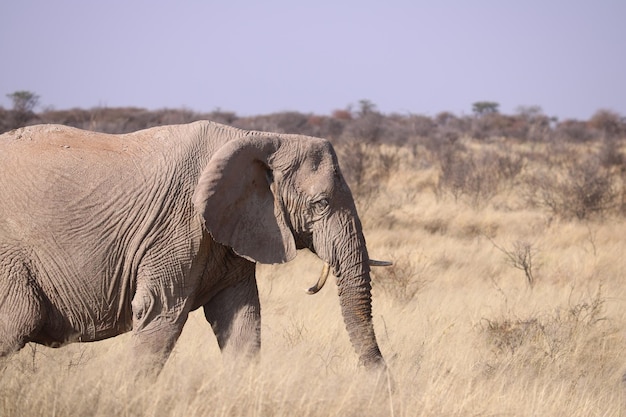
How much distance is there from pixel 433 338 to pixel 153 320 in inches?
115

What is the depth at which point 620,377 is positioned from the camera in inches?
276

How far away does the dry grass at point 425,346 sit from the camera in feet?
15.4

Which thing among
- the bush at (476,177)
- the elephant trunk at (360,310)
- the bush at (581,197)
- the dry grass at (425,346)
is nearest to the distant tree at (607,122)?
the bush at (476,177)

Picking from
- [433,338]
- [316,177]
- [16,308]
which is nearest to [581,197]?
[433,338]

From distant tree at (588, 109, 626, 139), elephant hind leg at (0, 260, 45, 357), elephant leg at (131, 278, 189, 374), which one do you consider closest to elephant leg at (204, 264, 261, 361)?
elephant leg at (131, 278, 189, 374)

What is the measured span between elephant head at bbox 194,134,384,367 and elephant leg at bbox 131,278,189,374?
1.69ft

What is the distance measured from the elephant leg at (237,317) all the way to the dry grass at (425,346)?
0.79 feet

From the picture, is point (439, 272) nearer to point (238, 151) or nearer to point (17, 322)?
point (238, 151)

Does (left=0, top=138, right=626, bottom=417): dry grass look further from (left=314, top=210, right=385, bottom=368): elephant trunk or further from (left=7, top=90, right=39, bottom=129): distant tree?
(left=7, top=90, right=39, bottom=129): distant tree

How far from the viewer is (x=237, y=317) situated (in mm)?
5934

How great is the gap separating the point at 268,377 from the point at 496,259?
22.5 feet

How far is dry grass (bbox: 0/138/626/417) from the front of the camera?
15.4ft

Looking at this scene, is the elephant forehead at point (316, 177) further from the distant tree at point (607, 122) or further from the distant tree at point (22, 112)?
the distant tree at point (607, 122)

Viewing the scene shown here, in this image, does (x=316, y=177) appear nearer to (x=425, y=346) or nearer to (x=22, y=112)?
(x=425, y=346)
